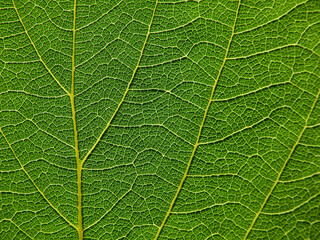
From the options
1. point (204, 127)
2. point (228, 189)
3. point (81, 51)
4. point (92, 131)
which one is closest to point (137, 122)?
point (92, 131)

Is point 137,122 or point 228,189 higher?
point 137,122

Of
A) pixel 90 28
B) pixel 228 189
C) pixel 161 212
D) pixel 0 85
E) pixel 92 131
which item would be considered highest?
pixel 90 28

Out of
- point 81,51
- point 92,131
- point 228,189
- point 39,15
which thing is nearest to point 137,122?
point 92,131

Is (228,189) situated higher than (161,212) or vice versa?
(228,189)

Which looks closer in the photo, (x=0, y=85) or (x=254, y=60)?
(x=254, y=60)

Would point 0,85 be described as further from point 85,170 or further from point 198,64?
point 198,64

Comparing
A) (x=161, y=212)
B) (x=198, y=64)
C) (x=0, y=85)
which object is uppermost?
(x=198, y=64)
